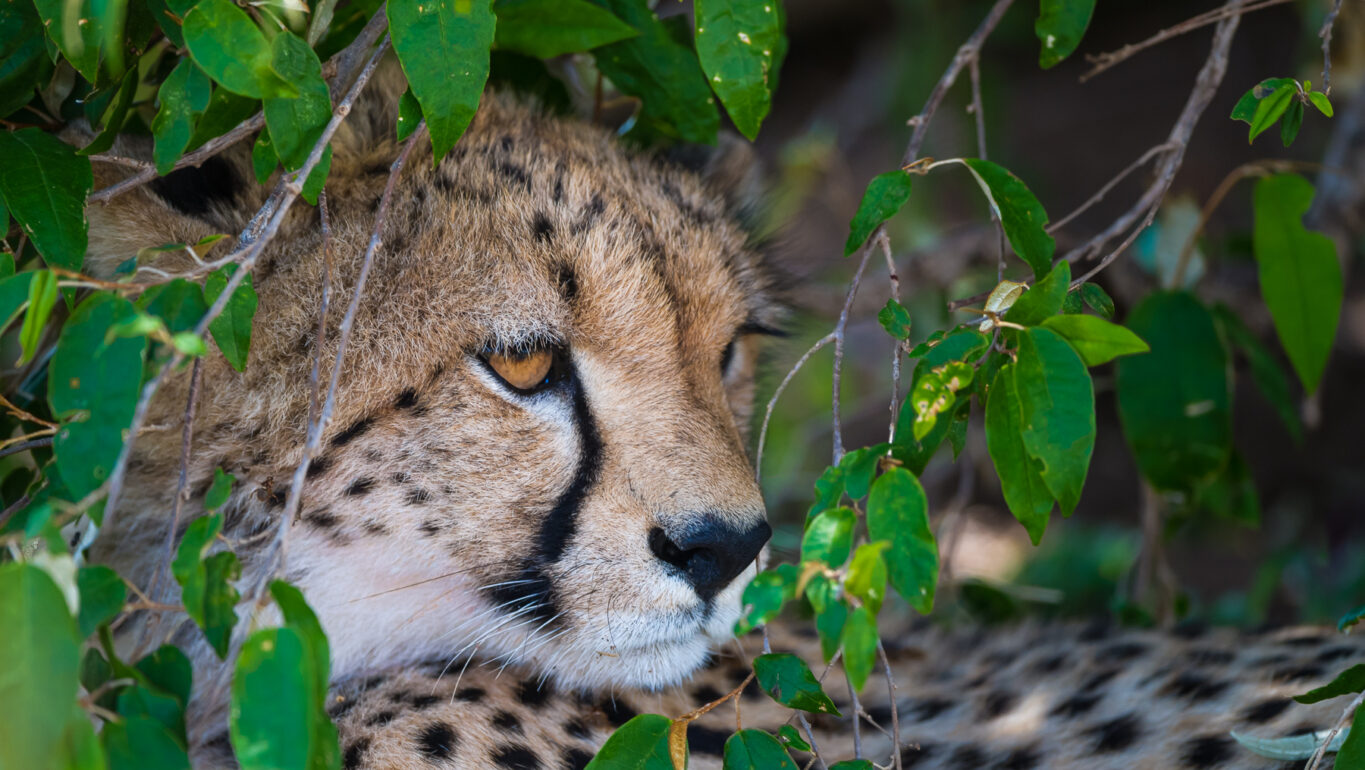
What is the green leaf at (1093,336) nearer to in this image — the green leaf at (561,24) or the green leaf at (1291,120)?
the green leaf at (1291,120)

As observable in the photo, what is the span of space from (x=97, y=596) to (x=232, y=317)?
300 mm

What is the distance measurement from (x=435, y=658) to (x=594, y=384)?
44cm

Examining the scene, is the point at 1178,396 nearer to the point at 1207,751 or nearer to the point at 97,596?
the point at 1207,751

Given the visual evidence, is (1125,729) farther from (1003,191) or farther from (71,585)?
(71,585)

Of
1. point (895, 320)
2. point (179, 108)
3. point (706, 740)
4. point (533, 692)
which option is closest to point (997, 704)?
point (706, 740)

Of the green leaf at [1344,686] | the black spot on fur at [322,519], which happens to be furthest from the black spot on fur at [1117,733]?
the black spot on fur at [322,519]

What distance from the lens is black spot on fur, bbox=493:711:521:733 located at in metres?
1.52

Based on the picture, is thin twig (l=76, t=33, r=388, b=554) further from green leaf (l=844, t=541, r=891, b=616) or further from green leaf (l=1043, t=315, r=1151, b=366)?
green leaf (l=1043, t=315, r=1151, b=366)

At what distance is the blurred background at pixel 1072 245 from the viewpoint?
8.11 feet

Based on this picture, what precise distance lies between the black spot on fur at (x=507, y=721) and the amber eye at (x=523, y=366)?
43 centimetres

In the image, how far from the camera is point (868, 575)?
1.01 meters

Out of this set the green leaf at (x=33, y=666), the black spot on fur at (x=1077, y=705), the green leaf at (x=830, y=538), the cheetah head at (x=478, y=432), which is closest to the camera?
the green leaf at (x=33, y=666)

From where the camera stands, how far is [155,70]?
1.54 meters

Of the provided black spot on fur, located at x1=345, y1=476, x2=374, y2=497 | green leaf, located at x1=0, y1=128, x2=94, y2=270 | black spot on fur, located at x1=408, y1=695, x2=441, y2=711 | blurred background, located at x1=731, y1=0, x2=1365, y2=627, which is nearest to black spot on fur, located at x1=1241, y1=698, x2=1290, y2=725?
blurred background, located at x1=731, y1=0, x2=1365, y2=627
